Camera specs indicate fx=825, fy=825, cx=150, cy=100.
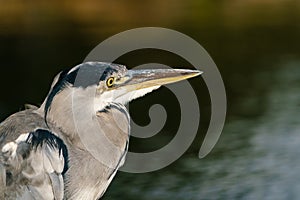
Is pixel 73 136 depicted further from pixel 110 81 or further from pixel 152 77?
pixel 152 77

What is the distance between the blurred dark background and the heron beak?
7.55 ft

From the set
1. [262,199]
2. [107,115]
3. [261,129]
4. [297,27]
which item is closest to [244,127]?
[261,129]

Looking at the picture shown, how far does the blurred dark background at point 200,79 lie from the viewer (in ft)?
22.2

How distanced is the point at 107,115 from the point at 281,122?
4.27 m

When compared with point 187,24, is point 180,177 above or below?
below

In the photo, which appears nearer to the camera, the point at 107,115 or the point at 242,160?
the point at 107,115

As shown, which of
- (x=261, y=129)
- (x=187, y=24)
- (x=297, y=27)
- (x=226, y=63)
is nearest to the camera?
(x=261, y=129)

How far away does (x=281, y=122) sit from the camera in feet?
26.6

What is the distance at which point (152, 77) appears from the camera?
421 centimetres

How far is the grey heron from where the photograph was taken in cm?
384

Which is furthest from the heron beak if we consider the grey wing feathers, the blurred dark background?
the blurred dark background

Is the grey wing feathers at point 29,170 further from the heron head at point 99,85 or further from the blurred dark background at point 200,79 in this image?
the blurred dark background at point 200,79

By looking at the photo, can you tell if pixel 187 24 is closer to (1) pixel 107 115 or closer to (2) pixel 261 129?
(2) pixel 261 129

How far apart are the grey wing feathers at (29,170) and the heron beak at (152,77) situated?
22.7 inches
